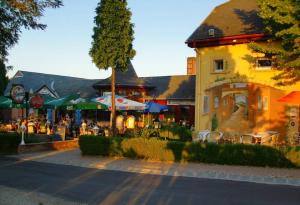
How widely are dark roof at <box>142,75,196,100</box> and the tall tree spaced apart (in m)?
18.8

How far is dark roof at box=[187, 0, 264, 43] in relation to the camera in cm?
2383

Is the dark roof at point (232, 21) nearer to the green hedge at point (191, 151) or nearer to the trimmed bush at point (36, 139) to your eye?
the green hedge at point (191, 151)

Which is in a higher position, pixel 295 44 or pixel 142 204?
pixel 295 44

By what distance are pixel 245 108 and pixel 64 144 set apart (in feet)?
32.0

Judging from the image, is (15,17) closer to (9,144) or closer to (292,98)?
(9,144)

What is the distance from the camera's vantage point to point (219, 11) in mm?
27562

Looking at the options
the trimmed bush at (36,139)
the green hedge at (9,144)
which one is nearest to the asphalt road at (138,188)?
the green hedge at (9,144)

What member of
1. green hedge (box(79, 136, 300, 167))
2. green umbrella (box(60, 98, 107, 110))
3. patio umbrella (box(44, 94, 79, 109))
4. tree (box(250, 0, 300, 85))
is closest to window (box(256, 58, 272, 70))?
tree (box(250, 0, 300, 85))

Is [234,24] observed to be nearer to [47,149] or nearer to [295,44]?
[295,44]

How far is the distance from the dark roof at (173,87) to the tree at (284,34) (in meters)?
13.8

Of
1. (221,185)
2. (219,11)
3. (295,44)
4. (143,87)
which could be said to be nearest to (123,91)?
(143,87)

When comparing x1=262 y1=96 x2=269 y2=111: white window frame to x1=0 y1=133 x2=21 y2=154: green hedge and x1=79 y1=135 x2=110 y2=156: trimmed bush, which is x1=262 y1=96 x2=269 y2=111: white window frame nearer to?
x1=79 y1=135 x2=110 y2=156: trimmed bush

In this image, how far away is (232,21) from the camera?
25.3 m

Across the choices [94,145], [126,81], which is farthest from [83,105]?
[126,81]
